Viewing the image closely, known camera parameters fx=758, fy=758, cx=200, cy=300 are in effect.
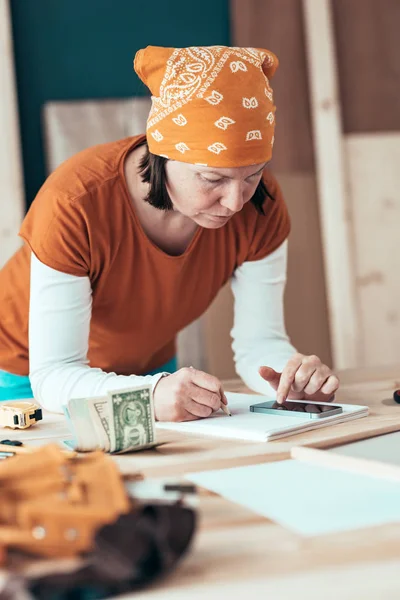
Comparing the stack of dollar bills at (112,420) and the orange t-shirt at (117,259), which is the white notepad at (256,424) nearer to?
the stack of dollar bills at (112,420)

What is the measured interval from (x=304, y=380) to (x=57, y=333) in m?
0.53

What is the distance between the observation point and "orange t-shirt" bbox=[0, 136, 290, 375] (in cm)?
164

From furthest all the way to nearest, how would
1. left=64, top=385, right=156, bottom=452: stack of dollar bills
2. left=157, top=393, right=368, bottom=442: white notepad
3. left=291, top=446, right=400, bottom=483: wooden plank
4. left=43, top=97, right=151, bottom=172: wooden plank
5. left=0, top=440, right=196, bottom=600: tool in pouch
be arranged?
left=43, top=97, right=151, bottom=172: wooden plank < left=157, top=393, right=368, bottom=442: white notepad < left=64, top=385, right=156, bottom=452: stack of dollar bills < left=291, top=446, right=400, bottom=483: wooden plank < left=0, top=440, right=196, bottom=600: tool in pouch

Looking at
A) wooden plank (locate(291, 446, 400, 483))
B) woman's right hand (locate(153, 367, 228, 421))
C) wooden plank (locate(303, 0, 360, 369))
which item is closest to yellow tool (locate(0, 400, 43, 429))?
woman's right hand (locate(153, 367, 228, 421))

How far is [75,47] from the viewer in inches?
141

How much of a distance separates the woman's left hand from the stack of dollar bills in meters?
0.39

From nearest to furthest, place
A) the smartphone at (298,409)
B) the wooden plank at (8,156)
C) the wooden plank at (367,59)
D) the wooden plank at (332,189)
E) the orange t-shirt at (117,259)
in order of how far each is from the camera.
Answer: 1. the smartphone at (298,409)
2. the orange t-shirt at (117,259)
3. the wooden plank at (8,156)
4. the wooden plank at (332,189)
5. the wooden plank at (367,59)

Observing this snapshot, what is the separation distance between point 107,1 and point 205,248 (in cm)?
221

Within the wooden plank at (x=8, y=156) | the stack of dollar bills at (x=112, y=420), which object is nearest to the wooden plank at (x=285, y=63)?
the wooden plank at (x=8, y=156)

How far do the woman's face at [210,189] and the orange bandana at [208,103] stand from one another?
0.07 ft

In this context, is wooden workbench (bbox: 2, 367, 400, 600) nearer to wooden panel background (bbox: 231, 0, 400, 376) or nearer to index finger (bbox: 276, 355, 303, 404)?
index finger (bbox: 276, 355, 303, 404)

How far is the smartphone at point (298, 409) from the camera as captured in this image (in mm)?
1403

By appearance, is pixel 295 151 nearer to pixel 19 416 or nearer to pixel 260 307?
pixel 260 307

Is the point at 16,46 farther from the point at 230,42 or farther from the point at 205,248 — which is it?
the point at 205,248
